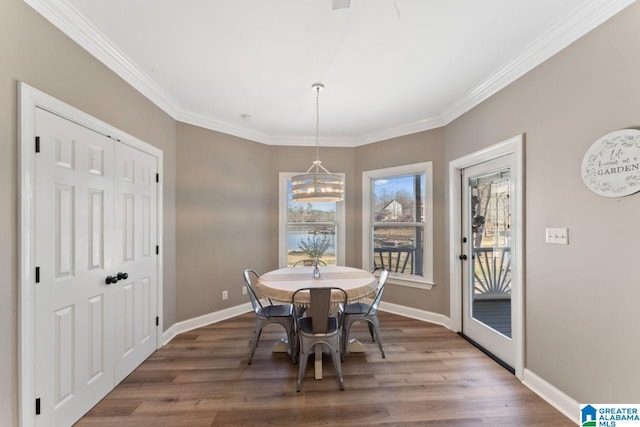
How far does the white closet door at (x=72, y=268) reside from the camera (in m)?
1.66

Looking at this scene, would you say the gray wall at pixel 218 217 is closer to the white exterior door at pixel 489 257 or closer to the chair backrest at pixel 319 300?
the chair backrest at pixel 319 300

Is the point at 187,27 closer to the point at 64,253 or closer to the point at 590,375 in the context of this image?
the point at 64,253

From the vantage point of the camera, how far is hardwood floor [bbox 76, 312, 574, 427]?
6.24ft

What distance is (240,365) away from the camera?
2.58m

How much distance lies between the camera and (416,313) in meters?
3.80

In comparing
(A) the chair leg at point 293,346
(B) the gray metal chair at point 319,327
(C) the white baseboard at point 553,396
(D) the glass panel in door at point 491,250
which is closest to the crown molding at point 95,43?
(B) the gray metal chair at point 319,327

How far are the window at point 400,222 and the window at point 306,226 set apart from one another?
416 millimetres

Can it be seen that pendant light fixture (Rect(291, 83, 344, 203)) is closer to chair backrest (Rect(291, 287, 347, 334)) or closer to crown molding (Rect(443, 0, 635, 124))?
chair backrest (Rect(291, 287, 347, 334))

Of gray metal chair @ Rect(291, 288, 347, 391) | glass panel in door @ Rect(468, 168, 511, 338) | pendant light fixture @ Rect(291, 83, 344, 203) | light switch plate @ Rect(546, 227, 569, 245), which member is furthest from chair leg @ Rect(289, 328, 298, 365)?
light switch plate @ Rect(546, 227, 569, 245)

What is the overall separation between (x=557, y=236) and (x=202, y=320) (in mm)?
3782

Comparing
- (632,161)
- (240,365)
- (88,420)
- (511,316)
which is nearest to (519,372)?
(511,316)

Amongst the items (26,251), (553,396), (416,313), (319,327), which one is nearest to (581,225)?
(553,396)

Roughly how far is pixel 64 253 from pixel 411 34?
2829 mm

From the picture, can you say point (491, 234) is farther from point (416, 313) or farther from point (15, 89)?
point (15, 89)
